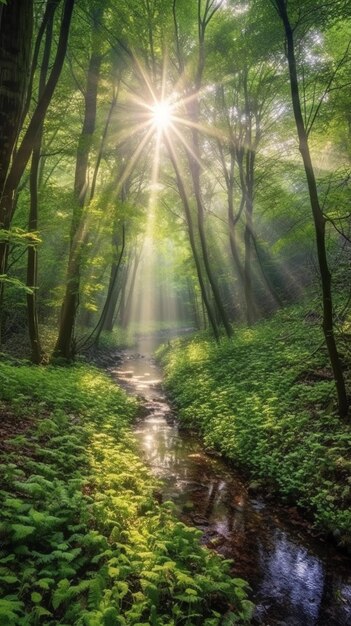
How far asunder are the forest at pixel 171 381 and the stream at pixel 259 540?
3 cm

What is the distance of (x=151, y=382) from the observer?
16.6 meters

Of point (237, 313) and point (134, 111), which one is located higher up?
point (134, 111)

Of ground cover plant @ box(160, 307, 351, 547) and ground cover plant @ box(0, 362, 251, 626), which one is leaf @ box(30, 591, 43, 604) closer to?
ground cover plant @ box(0, 362, 251, 626)

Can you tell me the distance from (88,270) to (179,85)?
803 cm

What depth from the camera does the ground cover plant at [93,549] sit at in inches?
125

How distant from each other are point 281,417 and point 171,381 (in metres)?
7.28

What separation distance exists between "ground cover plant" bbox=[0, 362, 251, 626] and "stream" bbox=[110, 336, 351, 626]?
1.48 feet

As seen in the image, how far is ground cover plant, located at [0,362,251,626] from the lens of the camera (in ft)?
10.5

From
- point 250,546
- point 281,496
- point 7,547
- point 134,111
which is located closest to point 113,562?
point 7,547

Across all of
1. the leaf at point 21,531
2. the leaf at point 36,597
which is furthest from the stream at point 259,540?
the leaf at point 21,531

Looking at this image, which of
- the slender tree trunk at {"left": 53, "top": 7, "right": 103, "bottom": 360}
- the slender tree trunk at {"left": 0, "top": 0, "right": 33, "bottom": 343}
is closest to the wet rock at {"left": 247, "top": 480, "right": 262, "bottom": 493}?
the slender tree trunk at {"left": 0, "top": 0, "right": 33, "bottom": 343}

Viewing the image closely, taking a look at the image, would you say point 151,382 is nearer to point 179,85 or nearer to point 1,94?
point 179,85

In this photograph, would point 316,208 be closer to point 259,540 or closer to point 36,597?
point 259,540

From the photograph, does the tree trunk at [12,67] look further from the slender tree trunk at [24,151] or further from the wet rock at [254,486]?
the wet rock at [254,486]
